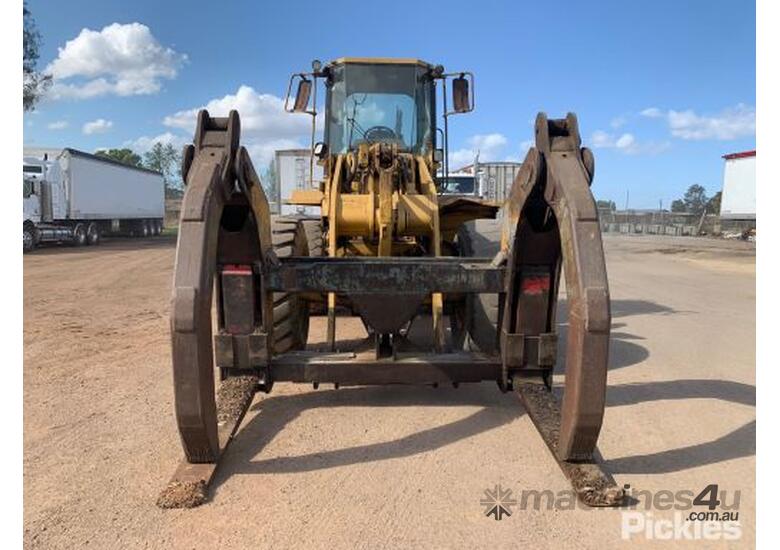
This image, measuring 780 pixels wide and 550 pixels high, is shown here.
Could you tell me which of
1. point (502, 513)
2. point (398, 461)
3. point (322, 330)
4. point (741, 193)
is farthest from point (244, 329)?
point (741, 193)

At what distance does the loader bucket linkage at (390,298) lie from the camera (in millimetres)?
3186

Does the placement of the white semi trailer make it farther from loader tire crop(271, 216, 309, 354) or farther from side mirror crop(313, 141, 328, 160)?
loader tire crop(271, 216, 309, 354)

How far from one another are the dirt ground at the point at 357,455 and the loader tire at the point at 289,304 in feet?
1.45

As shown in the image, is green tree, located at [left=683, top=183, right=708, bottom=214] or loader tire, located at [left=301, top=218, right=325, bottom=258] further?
green tree, located at [left=683, top=183, right=708, bottom=214]

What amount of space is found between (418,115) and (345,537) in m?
5.24

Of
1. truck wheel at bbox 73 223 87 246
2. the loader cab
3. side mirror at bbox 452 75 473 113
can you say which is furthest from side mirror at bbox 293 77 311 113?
truck wheel at bbox 73 223 87 246

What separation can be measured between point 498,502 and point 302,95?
5.05 m

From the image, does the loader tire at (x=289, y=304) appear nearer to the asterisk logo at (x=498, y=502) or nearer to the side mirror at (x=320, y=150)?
the side mirror at (x=320, y=150)

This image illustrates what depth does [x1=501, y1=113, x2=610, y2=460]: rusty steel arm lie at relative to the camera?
10.4 ft

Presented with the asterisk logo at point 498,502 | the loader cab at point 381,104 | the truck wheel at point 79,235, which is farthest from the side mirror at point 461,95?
the truck wheel at point 79,235

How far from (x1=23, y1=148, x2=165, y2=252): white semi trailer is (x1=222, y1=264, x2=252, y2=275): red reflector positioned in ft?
68.6

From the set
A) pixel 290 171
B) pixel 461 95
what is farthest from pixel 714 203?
pixel 461 95

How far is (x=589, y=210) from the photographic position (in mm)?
3291

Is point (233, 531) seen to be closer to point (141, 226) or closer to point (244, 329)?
point (244, 329)
